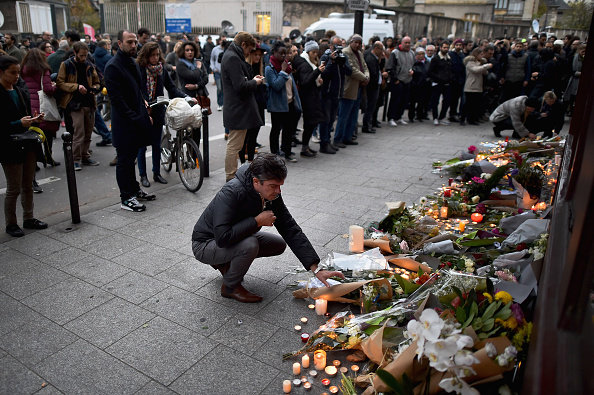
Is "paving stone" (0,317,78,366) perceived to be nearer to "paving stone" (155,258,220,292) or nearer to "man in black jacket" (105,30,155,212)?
"paving stone" (155,258,220,292)

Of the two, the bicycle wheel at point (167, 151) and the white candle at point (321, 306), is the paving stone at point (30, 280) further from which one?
the bicycle wheel at point (167, 151)

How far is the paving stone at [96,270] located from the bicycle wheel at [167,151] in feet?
9.58

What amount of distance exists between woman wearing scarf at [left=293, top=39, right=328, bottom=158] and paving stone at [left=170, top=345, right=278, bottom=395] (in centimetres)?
583

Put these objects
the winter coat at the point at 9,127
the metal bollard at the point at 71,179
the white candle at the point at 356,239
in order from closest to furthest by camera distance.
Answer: the white candle at the point at 356,239 → the winter coat at the point at 9,127 → the metal bollard at the point at 71,179

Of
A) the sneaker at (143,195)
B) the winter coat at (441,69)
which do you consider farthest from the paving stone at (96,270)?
the winter coat at (441,69)

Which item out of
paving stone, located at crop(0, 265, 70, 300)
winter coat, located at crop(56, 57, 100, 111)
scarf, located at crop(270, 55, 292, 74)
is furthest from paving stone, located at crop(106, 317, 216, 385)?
scarf, located at crop(270, 55, 292, 74)

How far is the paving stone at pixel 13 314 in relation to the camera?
338 cm

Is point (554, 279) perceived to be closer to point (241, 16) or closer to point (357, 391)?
point (357, 391)

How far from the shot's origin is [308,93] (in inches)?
329

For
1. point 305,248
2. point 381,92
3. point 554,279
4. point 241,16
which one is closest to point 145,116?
point 305,248

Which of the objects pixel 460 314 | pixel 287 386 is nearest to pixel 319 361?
pixel 287 386

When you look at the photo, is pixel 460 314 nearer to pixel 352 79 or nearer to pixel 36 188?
pixel 36 188

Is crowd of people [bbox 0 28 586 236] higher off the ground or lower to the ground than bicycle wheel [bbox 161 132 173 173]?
higher

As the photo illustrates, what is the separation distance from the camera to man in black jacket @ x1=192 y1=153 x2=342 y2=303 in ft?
10.9
